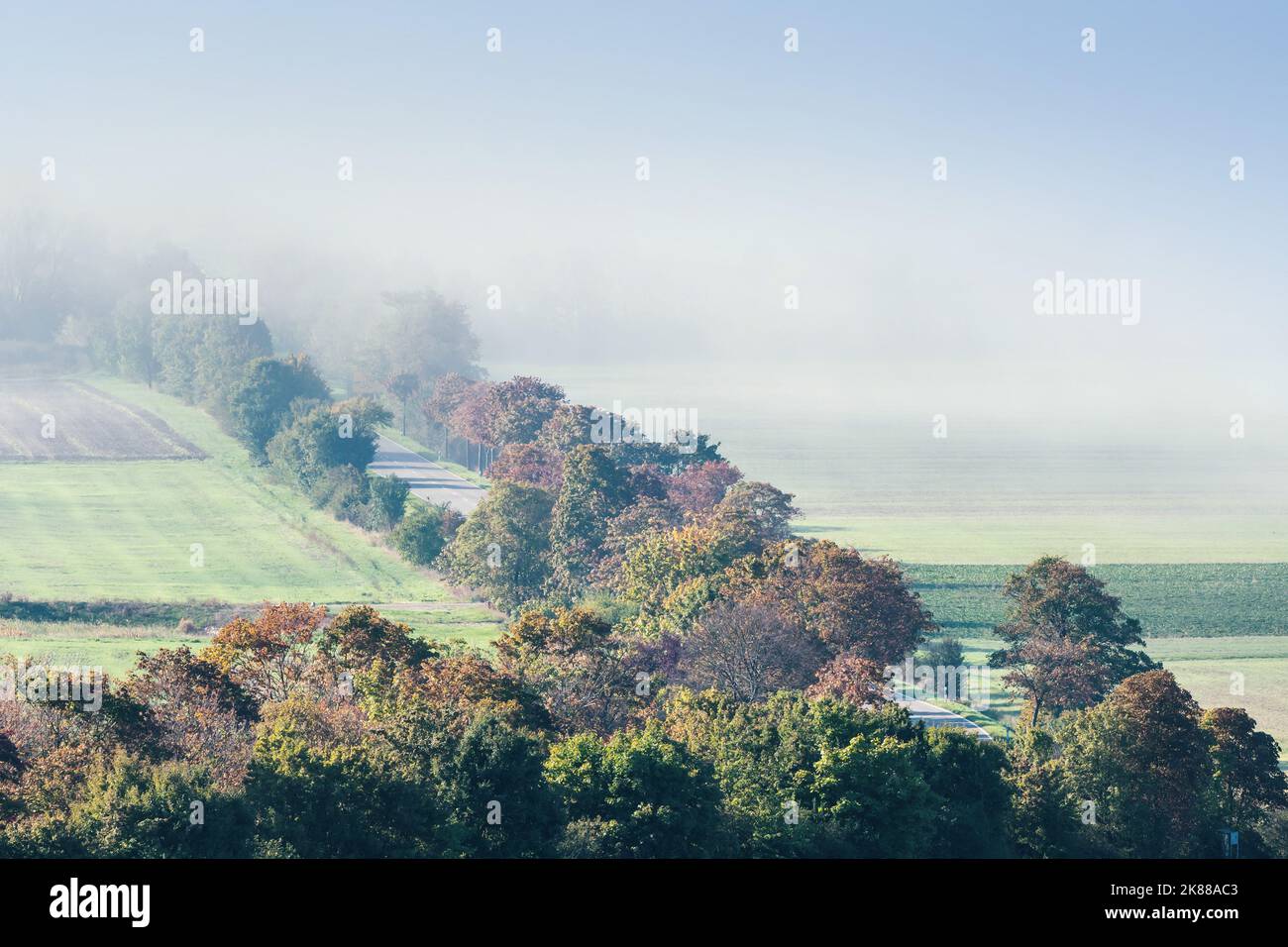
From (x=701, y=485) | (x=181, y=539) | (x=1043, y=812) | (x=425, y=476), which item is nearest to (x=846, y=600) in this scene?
(x=1043, y=812)

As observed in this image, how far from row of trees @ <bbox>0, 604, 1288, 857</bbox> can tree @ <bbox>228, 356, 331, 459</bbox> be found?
9208 centimetres

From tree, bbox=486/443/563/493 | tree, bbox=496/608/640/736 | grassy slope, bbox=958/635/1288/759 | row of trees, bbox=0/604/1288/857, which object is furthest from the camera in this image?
tree, bbox=486/443/563/493

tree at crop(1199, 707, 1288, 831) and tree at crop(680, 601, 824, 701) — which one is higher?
tree at crop(680, 601, 824, 701)

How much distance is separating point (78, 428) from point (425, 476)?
39.8 metres

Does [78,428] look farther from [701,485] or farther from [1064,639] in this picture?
[1064,639]

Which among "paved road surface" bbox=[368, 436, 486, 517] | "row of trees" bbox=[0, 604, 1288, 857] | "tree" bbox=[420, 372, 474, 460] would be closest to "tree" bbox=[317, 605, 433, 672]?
"row of trees" bbox=[0, 604, 1288, 857]

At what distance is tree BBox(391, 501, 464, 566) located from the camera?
110750 millimetres

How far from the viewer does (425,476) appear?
500 ft

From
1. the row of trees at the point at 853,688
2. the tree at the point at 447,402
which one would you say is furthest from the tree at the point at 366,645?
the tree at the point at 447,402

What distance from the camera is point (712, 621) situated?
68.4 meters

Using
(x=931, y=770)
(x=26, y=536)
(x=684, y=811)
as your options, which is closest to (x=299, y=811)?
(x=684, y=811)

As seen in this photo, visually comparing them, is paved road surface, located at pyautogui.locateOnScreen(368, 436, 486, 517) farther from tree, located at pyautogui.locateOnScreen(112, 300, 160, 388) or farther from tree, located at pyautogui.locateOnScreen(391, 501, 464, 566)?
tree, located at pyautogui.locateOnScreen(112, 300, 160, 388)
